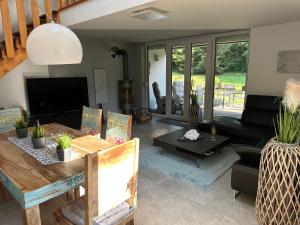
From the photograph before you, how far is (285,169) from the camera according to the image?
5.13ft

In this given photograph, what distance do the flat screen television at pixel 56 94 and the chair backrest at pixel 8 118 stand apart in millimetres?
1742

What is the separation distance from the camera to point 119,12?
2691 mm

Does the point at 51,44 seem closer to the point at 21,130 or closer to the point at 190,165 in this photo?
the point at 21,130

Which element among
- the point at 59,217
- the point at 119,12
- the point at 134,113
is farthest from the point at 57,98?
the point at 59,217

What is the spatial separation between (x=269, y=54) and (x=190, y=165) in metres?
2.75

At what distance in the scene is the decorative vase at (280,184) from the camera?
61.1 inches

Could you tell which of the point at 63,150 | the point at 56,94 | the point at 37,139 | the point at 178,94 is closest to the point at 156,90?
the point at 178,94

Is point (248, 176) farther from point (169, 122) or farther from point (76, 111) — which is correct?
point (76, 111)

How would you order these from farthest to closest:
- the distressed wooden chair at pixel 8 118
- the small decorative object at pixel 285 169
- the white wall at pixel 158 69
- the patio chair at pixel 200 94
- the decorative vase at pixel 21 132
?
the white wall at pixel 158 69 < the patio chair at pixel 200 94 < the distressed wooden chair at pixel 8 118 < the decorative vase at pixel 21 132 < the small decorative object at pixel 285 169

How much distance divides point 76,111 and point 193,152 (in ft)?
10.7

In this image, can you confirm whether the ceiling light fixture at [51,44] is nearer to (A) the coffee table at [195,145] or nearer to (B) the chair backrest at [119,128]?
(B) the chair backrest at [119,128]

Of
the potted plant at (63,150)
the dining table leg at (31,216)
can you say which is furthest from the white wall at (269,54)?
the dining table leg at (31,216)

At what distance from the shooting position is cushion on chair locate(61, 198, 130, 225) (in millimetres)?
1413

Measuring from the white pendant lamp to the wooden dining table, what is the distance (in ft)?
2.58
